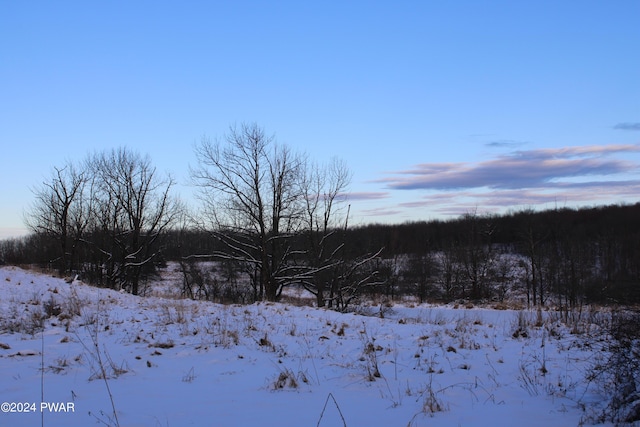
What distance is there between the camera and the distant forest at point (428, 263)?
24859 mm

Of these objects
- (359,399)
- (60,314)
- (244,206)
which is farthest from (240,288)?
(359,399)

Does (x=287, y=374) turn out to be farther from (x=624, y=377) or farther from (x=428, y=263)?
(x=428, y=263)

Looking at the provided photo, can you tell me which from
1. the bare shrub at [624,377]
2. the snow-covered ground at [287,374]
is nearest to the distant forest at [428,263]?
the bare shrub at [624,377]

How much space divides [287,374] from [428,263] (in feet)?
165

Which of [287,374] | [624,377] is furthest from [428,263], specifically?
[624,377]

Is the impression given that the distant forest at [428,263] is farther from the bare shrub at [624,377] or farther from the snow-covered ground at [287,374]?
the snow-covered ground at [287,374]

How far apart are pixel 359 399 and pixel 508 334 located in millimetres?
4983

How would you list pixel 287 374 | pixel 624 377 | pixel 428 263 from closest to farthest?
pixel 624 377 < pixel 287 374 < pixel 428 263

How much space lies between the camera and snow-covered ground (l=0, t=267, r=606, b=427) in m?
4.25

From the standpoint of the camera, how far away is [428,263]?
53.7 m

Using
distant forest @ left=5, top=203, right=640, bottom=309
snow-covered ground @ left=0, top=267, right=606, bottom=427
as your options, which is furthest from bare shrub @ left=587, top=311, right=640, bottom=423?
distant forest @ left=5, top=203, right=640, bottom=309

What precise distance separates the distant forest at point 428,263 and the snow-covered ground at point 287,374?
174cm

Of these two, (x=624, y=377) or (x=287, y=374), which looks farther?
(x=287, y=374)

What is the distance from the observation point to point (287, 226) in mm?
24766
